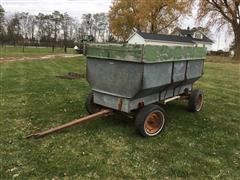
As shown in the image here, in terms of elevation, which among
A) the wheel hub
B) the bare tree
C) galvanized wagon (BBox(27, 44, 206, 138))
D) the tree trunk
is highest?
the bare tree

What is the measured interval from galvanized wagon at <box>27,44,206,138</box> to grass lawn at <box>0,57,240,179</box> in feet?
1.21

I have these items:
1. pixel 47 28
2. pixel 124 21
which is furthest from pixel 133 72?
pixel 47 28

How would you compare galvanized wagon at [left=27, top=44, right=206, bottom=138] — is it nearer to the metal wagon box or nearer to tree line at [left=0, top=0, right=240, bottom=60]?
the metal wagon box

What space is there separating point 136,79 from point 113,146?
4.15 feet

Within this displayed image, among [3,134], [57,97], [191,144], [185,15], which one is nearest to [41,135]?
[3,134]

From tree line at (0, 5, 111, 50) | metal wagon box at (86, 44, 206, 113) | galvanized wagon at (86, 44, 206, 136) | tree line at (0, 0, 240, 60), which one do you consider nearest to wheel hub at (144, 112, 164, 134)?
galvanized wagon at (86, 44, 206, 136)

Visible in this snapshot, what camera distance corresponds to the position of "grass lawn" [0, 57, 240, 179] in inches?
159

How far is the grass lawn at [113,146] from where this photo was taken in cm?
405

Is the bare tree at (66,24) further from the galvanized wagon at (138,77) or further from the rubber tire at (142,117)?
the rubber tire at (142,117)

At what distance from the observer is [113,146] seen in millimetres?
4867

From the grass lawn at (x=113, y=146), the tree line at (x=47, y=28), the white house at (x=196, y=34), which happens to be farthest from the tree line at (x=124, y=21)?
the grass lawn at (x=113, y=146)

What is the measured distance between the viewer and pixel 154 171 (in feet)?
13.4

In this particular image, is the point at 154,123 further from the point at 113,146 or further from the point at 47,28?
the point at 47,28

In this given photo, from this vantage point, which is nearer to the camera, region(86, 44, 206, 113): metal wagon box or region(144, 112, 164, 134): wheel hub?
region(86, 44, 206, 113): metal wagon box
